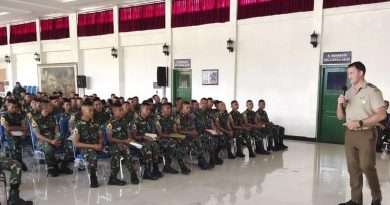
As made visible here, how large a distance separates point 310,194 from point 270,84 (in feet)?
15.8

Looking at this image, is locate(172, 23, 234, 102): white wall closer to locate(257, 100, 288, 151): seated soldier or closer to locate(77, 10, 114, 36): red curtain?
locate(257, 100, 288, 151): seated soldier

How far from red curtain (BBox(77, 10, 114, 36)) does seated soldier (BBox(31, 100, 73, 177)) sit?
24.2 ft

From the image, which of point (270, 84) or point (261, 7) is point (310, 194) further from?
point (261, 7)

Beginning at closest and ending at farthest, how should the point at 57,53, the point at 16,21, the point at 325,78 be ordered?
the point at 325,78 < the point at 57,53 < the point at 16,21

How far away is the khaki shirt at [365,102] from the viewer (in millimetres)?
3182

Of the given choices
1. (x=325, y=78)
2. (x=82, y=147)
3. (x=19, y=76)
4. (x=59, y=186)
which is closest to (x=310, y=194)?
(x=82, y=147)

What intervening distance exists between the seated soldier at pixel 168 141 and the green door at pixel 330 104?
14.5 ft

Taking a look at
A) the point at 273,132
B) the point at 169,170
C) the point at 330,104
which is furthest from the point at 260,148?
the point at 330,104

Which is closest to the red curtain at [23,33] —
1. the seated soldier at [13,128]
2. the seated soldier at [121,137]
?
the seated soldier at [13,128]

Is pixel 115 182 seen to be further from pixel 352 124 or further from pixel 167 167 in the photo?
pixel 352 124

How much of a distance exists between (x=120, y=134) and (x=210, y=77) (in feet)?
17.7

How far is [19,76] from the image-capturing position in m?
15.0

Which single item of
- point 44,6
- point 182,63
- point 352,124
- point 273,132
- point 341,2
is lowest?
point 273,132

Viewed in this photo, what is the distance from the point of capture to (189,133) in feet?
17.7
